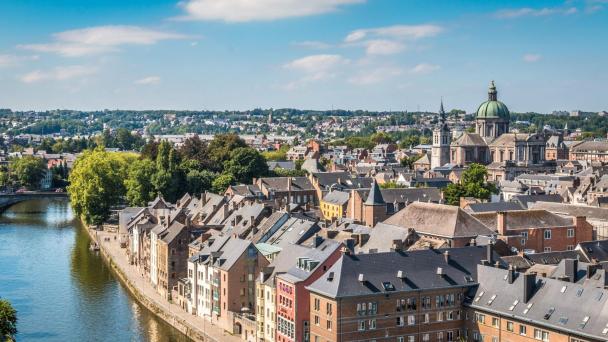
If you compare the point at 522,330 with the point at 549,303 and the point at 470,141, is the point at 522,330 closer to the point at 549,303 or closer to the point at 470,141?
the point at 549,303

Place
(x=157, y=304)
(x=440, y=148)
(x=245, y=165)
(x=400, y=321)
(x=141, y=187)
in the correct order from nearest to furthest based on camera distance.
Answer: (x=400, y=321) < (x=157, y=304) < (x=141, y=187) < (x=245, y=165) < (x=440, y=148)

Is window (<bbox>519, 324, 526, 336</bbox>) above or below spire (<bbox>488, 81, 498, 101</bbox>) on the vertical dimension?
below

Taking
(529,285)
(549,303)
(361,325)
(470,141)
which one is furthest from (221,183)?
(549,303)

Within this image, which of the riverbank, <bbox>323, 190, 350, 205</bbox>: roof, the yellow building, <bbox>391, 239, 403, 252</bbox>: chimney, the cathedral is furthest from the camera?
the cathedral

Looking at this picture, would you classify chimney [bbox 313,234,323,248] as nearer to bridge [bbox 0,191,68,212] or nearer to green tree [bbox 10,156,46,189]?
bridge [bbox 0,191,68,212]

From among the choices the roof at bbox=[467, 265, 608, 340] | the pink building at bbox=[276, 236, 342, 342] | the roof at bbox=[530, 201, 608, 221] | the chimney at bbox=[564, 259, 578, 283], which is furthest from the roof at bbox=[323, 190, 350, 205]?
the chimney at bbox=[564, 259, 578, 283]

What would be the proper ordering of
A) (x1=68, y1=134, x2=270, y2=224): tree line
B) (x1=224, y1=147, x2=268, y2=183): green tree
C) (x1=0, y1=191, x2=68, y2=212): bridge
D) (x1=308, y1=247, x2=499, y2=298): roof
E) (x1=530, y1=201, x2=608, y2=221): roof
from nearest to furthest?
(x1=308, y1=247, x2=499, y2=298): roof < (x1=530, y1=201, x2=608, y2=221): roof < (x1=68, y1=134, x2=270, y2=224): tree line < (x1=224, y1=147, x2=268, y2=183): green tree < (x1=0, y1=191, x2=68, y2=212): bridge

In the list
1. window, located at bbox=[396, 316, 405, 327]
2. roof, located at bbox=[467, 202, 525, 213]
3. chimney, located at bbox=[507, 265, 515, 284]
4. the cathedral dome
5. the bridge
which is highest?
the cathedral dome

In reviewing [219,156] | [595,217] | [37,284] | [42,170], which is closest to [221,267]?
[37,284]
